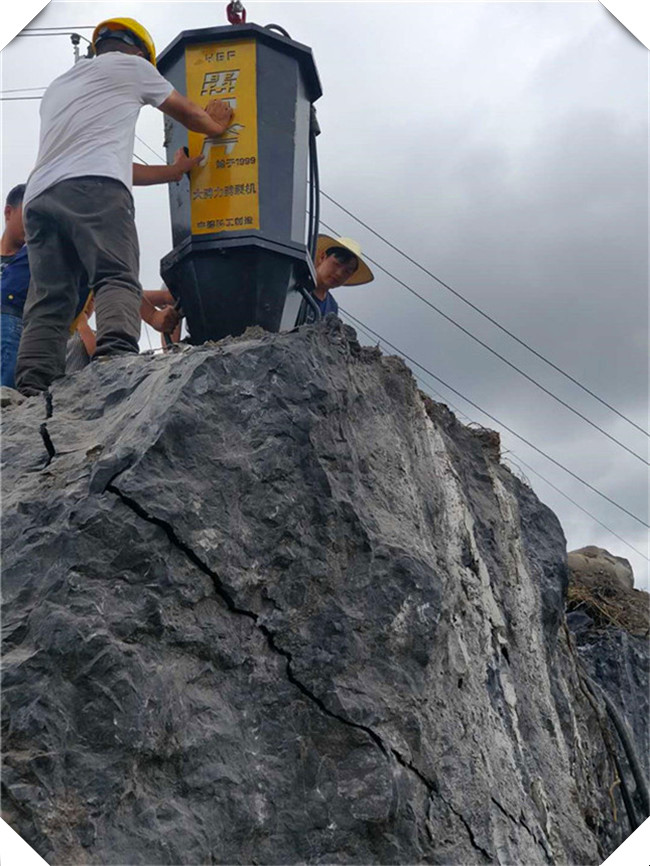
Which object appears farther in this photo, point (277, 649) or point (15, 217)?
point (15, 217)

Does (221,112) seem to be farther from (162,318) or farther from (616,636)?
(616,636)

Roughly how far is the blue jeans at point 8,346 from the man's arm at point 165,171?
80cm

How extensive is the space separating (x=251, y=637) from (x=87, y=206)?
6.37ft

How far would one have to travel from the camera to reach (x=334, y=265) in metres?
5.40

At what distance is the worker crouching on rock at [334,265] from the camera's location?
5348mm

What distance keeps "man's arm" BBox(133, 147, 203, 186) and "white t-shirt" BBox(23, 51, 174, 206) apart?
1.11 feet

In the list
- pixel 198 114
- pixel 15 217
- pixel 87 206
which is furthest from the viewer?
pixel 15 217

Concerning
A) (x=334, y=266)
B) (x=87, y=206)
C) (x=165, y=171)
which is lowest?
(x=87, y=206)

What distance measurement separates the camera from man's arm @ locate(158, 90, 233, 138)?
4.05 m

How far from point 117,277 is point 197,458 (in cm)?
125

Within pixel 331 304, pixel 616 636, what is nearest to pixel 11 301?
pixel 331 304

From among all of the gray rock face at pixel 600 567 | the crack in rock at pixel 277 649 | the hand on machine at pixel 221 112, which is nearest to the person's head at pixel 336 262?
the hand on machine at pixel 221 112

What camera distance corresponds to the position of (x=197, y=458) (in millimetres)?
2789

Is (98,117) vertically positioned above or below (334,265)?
below
